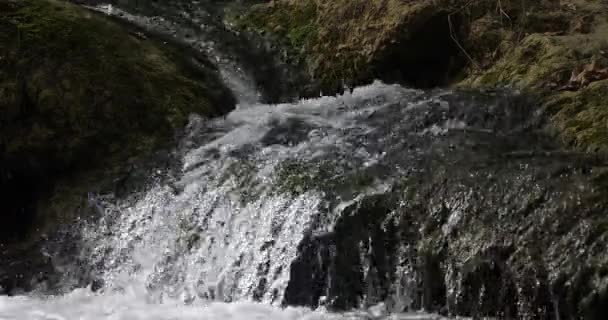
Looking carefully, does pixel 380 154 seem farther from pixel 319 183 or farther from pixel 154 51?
pixel 154 51

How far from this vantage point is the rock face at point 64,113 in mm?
7476

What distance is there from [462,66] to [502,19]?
71cm

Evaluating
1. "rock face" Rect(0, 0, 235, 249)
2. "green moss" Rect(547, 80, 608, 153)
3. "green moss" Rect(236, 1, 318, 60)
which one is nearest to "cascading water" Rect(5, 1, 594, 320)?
"green moss" Rect(547, 80, 608, 153)

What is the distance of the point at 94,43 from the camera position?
8.20m

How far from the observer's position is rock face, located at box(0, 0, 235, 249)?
7476 millimetres

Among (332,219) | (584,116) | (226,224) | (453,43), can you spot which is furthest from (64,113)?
(584,116)

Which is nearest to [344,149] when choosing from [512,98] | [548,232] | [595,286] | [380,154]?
[380,154]

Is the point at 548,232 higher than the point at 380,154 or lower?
lower

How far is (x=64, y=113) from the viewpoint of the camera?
300 inches

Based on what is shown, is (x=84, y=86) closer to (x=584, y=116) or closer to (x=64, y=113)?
(x=64, y=113)

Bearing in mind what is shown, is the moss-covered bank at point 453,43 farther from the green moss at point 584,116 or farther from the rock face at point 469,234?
the rock face at point 469,234

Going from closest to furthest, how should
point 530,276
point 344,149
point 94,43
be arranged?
point 530,276
point 344,149
point 94,43

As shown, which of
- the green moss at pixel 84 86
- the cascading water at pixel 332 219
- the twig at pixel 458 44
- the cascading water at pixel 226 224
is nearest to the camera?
the cascading water at pixel 332 219

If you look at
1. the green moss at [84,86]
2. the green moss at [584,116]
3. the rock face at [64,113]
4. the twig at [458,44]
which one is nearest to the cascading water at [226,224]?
the rock face at [64,113]
